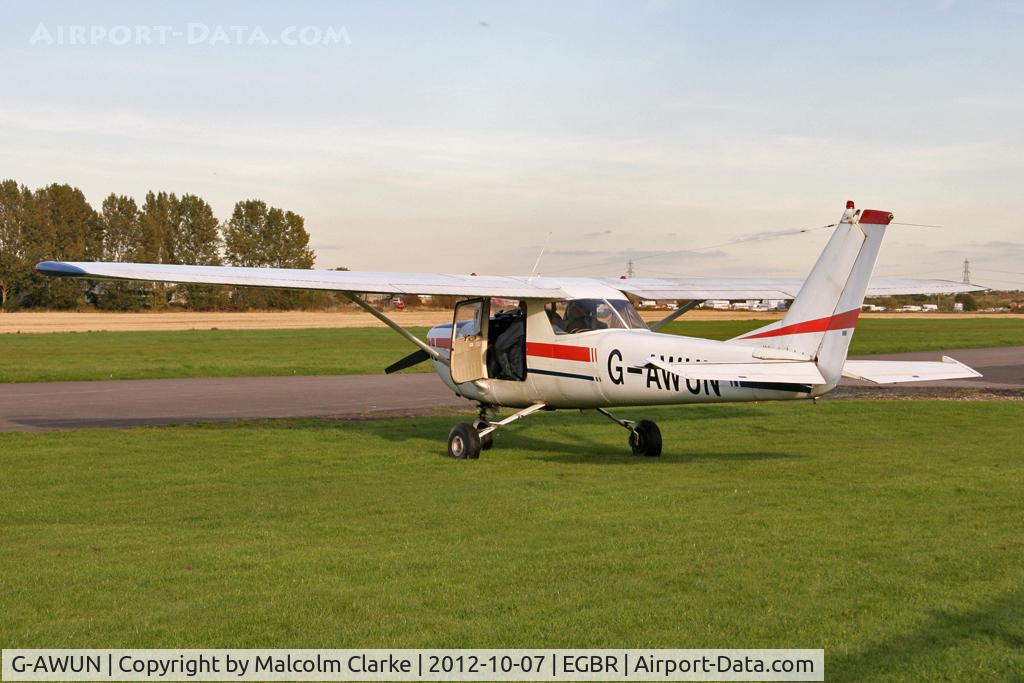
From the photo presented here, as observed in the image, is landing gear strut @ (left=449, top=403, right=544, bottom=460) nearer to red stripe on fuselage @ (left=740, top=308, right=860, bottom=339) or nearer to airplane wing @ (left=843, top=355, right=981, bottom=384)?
red stripe on fuselage @ (left=740, top=308, right=860, bottom=339)

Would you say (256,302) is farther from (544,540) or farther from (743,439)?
(544,540)

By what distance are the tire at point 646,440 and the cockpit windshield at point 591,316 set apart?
131 cm

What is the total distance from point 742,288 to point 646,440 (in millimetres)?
3524

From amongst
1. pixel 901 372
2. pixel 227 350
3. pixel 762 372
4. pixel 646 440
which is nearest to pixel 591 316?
pixel 646 440

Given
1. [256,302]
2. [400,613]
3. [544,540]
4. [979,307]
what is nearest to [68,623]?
[400,613]

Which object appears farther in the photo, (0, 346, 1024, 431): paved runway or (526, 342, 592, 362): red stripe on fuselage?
(0, 346, 1024, 431): paved runway

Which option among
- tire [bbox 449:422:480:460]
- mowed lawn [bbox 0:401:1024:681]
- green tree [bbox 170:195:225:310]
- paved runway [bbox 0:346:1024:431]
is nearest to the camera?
mowed lawn [bbox 0:401:1024:681]

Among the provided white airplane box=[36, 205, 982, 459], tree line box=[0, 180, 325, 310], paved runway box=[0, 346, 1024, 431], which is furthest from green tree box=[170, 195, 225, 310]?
white airplane box=[36, 205, 982, 459]

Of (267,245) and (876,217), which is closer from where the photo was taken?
(876,217)

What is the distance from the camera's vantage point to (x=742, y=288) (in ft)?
53.8

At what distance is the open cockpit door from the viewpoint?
1495 centimetres

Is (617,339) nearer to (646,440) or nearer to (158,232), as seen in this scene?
(646,440)

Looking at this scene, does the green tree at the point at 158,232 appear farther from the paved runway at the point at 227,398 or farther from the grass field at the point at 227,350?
the paved runway at the point at 227,398

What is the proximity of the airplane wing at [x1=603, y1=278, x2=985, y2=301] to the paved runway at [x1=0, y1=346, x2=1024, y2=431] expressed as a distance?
6256mm
